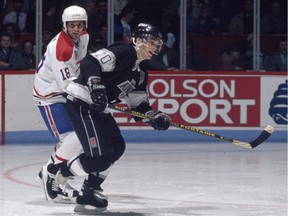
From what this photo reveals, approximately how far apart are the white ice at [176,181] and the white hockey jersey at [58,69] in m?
0.66

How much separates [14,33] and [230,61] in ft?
7.61

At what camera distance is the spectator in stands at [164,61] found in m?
10.1

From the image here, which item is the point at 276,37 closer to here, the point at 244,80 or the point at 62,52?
the point at 244,80

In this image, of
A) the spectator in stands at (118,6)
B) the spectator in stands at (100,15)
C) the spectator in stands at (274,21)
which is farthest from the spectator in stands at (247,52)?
the spectator in stands at (100,15)

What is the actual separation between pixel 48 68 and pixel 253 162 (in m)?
2.85

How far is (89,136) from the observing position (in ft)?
18.1

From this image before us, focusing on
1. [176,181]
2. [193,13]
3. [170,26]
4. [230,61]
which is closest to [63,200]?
→ [176,181]

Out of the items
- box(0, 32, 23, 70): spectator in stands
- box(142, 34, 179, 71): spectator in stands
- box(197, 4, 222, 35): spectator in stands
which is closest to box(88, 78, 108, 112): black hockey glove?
box(0, 32, 23, 70): spectator in stands

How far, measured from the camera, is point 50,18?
10047mm

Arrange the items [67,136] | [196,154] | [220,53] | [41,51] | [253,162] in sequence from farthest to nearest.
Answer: [220,53]
[41,51]
[196,154]
[253,162]
[67,136]

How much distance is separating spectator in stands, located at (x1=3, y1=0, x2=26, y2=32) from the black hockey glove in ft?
16.1

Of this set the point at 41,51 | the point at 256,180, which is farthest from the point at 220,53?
the point at 256,180

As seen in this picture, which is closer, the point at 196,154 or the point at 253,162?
the point at 253,162

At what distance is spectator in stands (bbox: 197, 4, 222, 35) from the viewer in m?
10.7
